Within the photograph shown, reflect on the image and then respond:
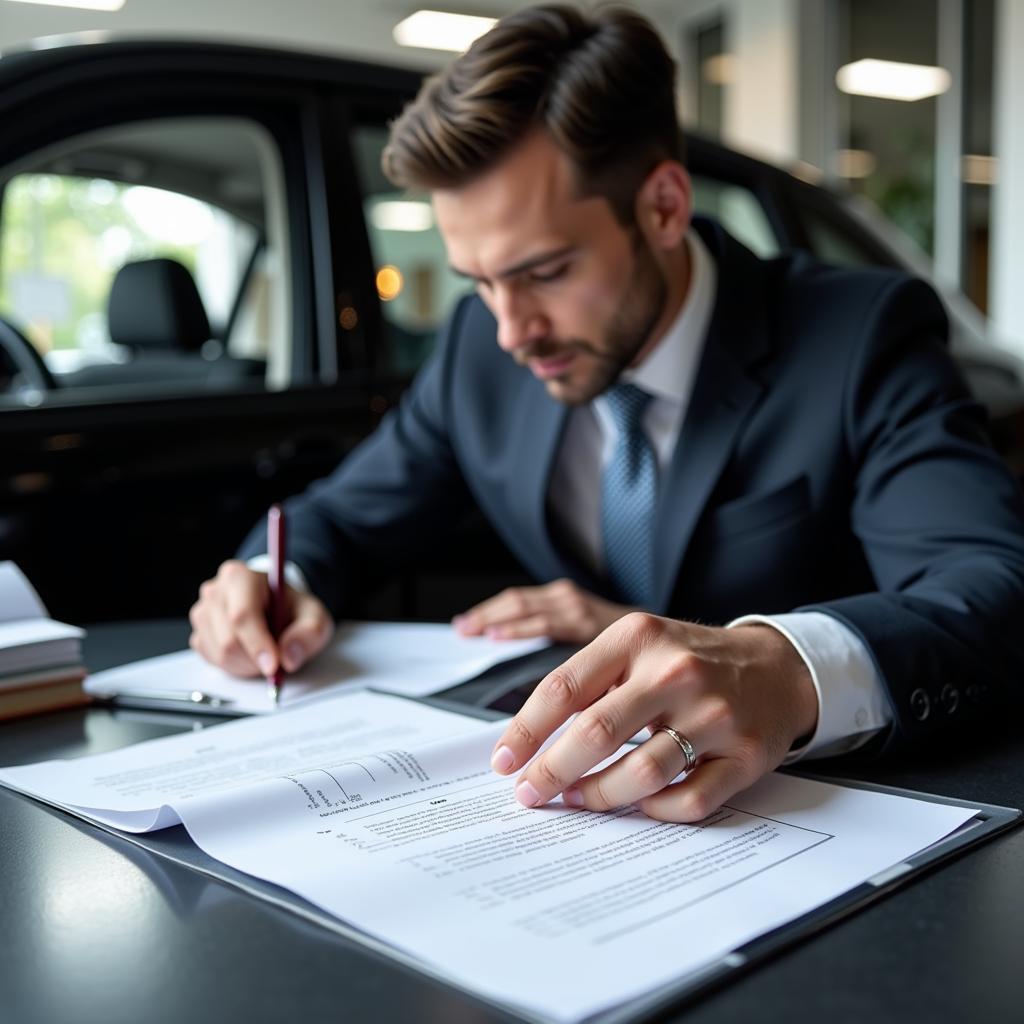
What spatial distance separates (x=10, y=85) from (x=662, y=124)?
0.95m

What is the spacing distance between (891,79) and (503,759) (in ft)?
26.1

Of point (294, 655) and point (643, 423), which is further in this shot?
point (643, 423)

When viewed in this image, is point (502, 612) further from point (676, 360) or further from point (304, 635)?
point (676, 360)

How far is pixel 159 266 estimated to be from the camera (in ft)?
6.58

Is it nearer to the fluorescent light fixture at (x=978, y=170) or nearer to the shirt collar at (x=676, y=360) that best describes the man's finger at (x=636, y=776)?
the shirt collar at (x=676, y=360)

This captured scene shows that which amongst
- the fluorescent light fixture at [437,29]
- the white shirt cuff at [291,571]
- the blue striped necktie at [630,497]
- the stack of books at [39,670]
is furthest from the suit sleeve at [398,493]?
the fluorescent light fixture at [437,29]

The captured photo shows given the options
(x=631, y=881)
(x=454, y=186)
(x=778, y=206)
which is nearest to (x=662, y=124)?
(x=454, y=186)

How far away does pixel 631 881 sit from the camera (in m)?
0.63

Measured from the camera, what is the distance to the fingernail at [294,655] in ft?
3.84

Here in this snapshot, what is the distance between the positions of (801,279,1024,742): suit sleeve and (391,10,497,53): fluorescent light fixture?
308 inches

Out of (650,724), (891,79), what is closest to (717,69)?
(891,79)

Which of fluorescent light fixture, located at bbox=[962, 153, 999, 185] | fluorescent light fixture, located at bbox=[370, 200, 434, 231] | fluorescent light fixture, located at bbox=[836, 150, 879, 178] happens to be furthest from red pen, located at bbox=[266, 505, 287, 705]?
fluorescent light fixture, located at bbox=[836, 150, 879, 178]

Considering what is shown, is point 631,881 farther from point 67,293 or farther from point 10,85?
point 67,293

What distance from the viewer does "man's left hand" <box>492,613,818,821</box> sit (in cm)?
73
